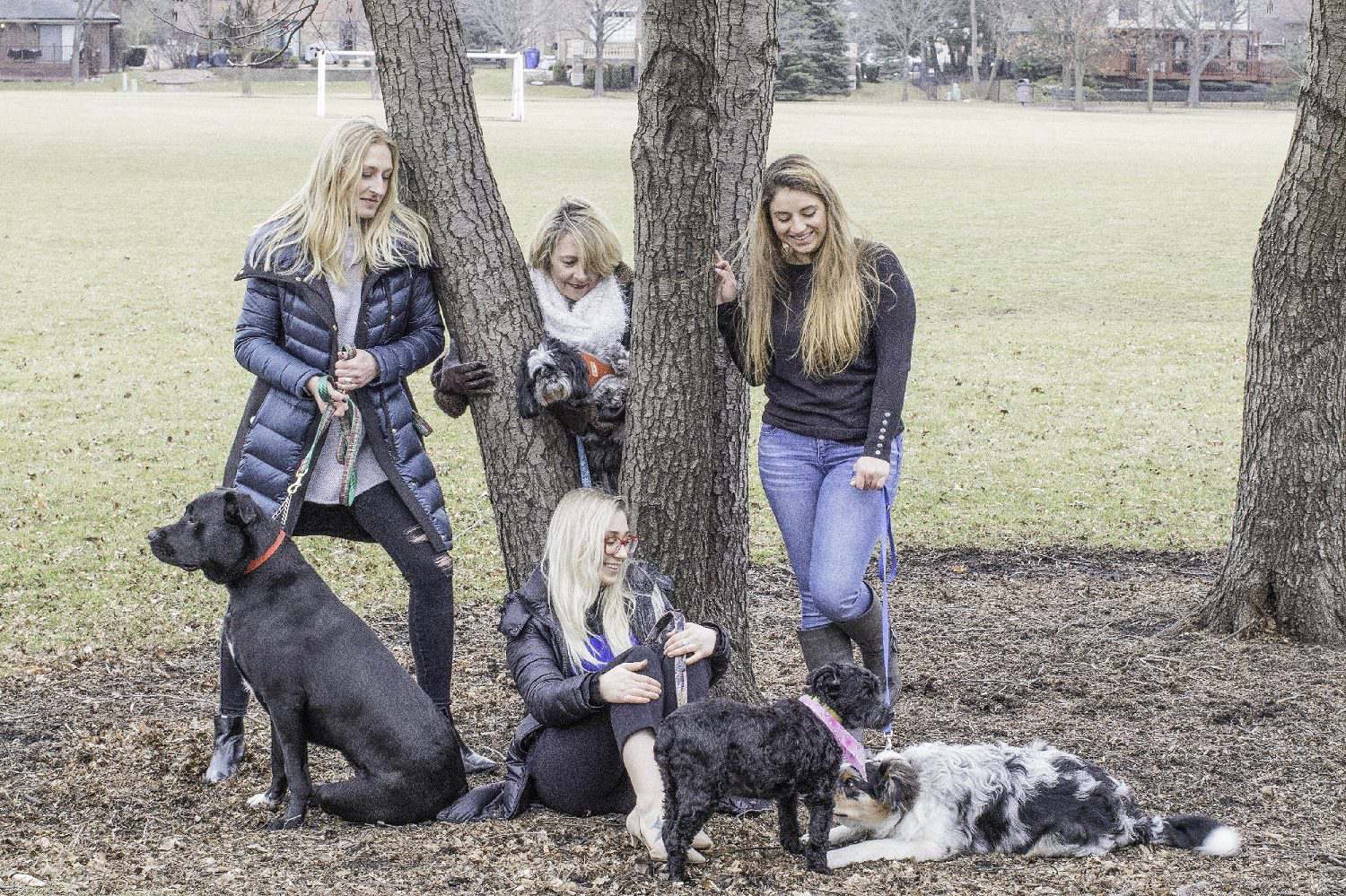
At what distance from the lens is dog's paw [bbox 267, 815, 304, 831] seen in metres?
4.51

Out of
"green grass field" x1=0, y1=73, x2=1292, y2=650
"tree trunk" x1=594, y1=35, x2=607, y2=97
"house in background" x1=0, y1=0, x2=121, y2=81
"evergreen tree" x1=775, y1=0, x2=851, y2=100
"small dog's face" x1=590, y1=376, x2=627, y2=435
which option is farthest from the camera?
"house in background" x1=0, y1=0, x2=121, y2=81

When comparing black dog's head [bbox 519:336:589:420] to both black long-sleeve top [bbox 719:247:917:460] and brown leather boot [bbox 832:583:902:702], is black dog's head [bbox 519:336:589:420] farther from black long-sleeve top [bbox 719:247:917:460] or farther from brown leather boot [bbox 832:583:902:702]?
brown leather boot [bbox 832:583:902:702]

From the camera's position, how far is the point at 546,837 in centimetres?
424

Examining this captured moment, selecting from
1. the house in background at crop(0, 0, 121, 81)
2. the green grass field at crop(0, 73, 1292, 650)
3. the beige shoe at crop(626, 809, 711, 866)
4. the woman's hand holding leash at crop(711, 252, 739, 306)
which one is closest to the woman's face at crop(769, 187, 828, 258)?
the woman's hand holding leash at crop(711, 252, 739, 306)

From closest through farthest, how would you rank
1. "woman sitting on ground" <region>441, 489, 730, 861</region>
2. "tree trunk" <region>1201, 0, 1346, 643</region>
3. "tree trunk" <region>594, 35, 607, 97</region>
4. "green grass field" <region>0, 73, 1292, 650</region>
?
"woman sitting on ground" <region>441, 489, 730, 861</region> < "tree trunk" <region>1201, 0, 1346, 643</region> < "green grass field" <region>0, 73, 1292, 650</region> < "tree trunk" <region>594, 35, 607, 97</region>

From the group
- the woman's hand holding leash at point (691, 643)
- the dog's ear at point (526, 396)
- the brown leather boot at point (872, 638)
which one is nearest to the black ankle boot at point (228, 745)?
the dog's ear at point (526, 396)

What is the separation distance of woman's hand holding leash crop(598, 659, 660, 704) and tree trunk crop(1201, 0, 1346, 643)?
3.40 metres

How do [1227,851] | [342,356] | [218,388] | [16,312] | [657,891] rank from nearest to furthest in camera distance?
[657,891] → [1227,851] → [342,356] → [218,388] → [16,312]

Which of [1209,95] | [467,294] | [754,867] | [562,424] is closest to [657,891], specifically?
[754,867]

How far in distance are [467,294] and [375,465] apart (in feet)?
2.19

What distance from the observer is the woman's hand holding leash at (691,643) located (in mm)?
4340

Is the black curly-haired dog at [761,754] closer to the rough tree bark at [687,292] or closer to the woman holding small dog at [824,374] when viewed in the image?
the woman holding small dog at [824,374]

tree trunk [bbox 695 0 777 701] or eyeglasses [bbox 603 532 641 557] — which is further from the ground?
tree trunk [bbox 695 0 777 701]

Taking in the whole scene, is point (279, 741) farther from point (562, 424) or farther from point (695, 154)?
point (695, 154)
